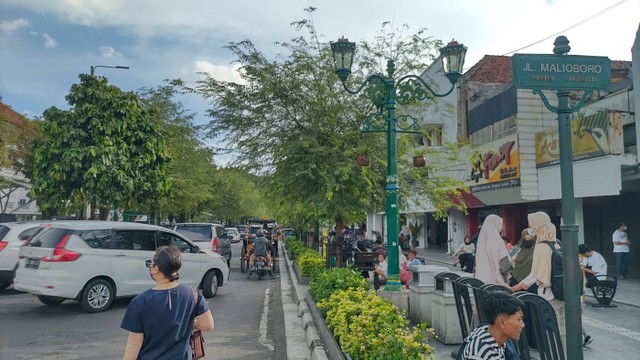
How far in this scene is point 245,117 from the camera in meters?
12.2

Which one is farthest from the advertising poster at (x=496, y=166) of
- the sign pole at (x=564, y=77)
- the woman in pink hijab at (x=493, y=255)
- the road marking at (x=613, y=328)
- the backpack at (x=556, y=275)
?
the sign pole at (x=564, y=77)

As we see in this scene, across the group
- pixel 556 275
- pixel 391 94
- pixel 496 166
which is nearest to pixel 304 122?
pixel 391 94

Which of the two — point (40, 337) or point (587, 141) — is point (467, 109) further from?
point (40, 337)

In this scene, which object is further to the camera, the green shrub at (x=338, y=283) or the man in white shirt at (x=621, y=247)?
the man in white shirt at (x=621, y=247)

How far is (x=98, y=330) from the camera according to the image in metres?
7.86

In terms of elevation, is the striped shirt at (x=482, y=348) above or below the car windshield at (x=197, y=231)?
below

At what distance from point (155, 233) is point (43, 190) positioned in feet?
25.4

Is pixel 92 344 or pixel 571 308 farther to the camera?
pixel 92 344

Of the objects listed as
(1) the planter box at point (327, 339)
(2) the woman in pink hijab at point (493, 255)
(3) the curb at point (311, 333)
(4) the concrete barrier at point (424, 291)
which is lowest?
(3) the curb at point (311, 333)

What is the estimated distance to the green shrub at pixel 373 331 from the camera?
404cm

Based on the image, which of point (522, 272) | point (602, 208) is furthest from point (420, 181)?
point (602, 208)

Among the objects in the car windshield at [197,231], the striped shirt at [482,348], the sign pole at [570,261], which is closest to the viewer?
the striped shirt at [482,348]

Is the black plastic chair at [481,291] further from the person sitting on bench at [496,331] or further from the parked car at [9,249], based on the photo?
the parked car at [9,249]

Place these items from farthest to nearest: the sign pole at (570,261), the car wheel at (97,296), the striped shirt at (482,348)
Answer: the car wheel at (97,296)
the sign pole at (570,261)
the striped shirt at (482,348)
